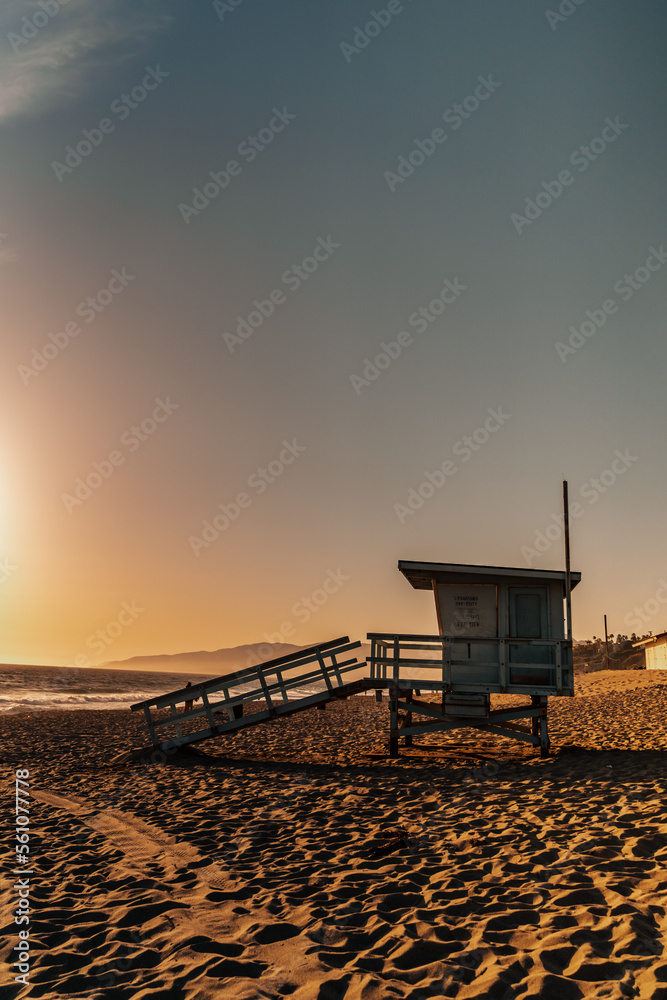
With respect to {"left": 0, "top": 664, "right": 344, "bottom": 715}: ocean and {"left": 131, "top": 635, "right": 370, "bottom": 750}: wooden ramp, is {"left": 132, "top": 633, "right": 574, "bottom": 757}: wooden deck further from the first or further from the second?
{"left": 0, "top": 664, "right": 344, "bottom": 715}: ocean

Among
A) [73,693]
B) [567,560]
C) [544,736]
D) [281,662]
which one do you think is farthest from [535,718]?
[73,693]

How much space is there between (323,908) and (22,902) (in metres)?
3.05

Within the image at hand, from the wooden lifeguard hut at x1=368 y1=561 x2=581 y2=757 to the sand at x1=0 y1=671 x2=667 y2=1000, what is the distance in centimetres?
133

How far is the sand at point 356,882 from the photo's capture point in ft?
15.5

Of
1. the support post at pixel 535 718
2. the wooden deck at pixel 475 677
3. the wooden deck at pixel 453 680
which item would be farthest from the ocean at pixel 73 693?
the support post at pixel 535 718

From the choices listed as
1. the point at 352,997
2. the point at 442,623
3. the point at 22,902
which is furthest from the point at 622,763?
the point at 22,902

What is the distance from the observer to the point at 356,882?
6578 mm

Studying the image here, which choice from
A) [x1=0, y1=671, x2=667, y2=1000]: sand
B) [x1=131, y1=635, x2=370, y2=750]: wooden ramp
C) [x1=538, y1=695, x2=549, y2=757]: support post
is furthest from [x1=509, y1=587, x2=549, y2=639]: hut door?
[x1=131, y1=635, x2=370, y2=750]: wooden ramp

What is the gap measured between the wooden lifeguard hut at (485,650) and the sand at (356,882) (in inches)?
52.4

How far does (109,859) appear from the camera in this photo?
780 centimetres

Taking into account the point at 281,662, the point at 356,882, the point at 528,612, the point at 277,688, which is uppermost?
the point at 528,612

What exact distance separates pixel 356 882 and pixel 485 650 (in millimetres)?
8633

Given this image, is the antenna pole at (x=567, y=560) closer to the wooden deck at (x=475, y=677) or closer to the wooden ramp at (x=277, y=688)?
the wooden deck at (x=475, y=677)

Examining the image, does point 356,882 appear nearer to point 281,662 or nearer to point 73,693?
point 281,662
